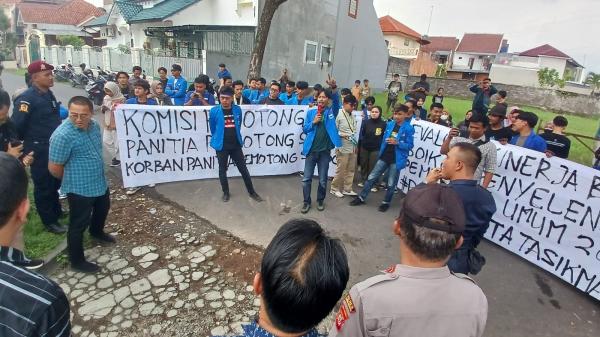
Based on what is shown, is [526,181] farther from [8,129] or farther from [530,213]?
[8,129]

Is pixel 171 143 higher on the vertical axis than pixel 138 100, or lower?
lower

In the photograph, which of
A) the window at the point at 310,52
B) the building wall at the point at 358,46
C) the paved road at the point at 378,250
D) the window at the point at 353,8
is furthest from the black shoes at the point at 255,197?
the window at the point at 353,8

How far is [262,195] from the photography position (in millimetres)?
5938

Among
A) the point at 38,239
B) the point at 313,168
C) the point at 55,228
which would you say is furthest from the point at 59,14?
the point at 313,168

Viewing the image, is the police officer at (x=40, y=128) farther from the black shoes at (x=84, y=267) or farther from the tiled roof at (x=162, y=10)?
the tiled roof at (x=162, y=10)

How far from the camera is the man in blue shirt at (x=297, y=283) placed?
3.62 ft

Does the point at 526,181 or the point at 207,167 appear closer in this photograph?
the point at 526,181

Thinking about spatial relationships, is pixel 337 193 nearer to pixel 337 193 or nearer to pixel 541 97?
pixel 337 193

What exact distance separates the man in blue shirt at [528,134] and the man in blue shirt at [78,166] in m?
5.39

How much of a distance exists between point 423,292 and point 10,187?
5.47 feet

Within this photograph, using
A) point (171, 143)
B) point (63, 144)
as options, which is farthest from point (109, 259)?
point (171, 143)

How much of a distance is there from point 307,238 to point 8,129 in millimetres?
3915

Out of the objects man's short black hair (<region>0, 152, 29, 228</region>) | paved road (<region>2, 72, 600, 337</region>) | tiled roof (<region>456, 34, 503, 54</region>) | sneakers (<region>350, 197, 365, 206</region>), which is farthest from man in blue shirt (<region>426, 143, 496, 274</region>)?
tiled roof (<region>456, 34, 503, 54</region>)

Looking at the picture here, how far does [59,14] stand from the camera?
135ft
